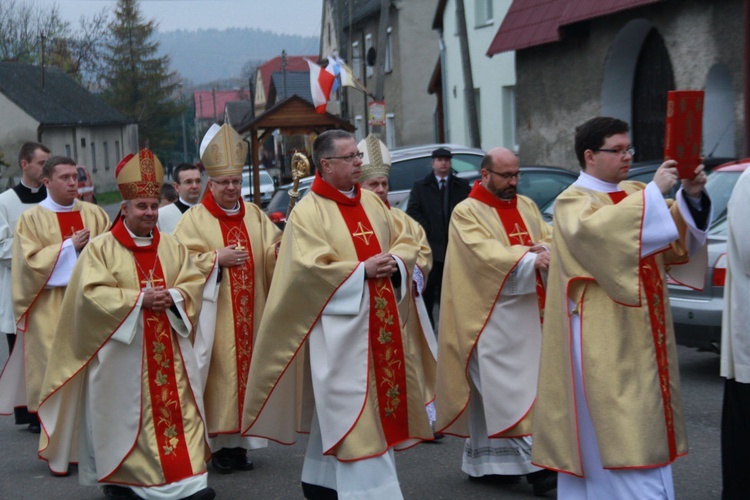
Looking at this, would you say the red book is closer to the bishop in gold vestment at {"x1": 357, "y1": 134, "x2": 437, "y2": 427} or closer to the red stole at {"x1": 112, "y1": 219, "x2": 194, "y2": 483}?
the bishop in gold vestment at {"x1": 357, "y1": 134, "x2": 437, "y2": 427}

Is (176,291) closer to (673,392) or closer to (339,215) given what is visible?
(339,215)

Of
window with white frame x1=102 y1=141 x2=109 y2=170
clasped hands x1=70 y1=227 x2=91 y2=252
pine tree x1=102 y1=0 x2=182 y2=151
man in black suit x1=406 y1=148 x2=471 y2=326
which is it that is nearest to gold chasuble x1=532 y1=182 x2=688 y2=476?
clasped hands x1=70 y1=227 x2=91 y2=252

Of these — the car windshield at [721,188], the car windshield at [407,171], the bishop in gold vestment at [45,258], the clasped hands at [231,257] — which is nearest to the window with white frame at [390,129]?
the car windshield at [407,171]

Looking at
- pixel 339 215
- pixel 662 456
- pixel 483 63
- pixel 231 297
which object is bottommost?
pixel 662 456

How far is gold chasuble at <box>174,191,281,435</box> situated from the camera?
720 centimetres

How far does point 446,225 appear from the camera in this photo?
1066cm

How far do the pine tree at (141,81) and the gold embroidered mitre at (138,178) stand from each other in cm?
6979

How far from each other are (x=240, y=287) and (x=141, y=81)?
72182mm

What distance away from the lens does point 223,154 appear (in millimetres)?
7391

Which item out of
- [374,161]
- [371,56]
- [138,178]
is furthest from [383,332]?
[371,56]

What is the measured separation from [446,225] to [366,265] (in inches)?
197

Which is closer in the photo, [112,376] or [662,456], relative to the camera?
[662,456]

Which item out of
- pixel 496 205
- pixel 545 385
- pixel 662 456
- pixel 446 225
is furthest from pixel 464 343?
pixel 446 225

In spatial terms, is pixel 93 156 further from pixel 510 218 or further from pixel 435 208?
pixel 510 218
